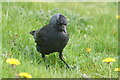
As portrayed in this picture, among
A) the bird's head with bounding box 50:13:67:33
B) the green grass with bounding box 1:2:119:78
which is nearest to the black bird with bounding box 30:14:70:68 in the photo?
the bird's head with bounding box 50:13:67:33

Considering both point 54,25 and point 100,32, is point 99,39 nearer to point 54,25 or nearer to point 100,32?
point 100,32

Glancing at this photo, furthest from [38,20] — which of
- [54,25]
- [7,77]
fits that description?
[7,77]

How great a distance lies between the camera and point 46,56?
5262mm

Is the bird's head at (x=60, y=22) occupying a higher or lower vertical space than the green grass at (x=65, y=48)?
higher

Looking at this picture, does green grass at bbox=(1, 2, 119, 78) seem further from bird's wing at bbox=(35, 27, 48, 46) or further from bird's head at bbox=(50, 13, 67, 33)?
bird's head at bbox=(50, 13, 67, 33)

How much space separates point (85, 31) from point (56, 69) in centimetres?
264

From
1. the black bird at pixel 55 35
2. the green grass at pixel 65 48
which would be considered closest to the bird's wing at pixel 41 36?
the black bird at pixel 55 35

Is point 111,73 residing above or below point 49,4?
below

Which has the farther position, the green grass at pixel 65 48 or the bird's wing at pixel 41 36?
the bird's wing at pixel 41 36

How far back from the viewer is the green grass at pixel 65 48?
4559 millimetres

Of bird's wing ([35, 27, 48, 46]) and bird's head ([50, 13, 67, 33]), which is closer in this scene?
bird's head ([50, 13, 67, 33])

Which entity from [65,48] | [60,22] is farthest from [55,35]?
[65,48]

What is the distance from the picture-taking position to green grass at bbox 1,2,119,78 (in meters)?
4.56

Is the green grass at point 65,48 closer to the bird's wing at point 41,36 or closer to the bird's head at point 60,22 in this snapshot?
the bird's wing at point 41,36
